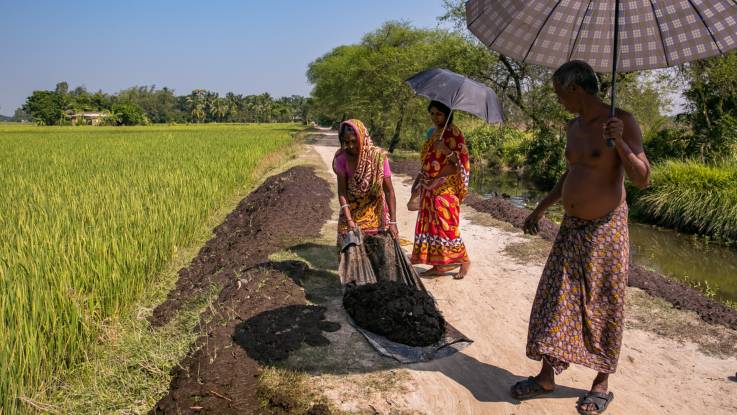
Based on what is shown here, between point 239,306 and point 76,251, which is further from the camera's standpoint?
point 76,251

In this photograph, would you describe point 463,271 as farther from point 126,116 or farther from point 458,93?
point 126,116

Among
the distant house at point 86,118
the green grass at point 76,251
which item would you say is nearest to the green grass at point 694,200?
the green grass at point 76,251

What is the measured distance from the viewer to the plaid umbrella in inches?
90.1

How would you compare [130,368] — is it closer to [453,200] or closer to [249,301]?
[249,301]

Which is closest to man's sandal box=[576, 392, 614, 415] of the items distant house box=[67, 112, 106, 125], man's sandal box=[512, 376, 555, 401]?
man's sandal box=[512, 376, 555, 401]

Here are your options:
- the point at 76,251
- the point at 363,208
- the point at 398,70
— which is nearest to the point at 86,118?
the point at 398,70

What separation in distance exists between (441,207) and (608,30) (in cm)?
238

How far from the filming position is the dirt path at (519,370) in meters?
2.86

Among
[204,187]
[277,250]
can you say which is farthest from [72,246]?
[204,187]

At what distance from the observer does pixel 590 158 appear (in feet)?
8.54

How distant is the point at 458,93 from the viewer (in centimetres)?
431

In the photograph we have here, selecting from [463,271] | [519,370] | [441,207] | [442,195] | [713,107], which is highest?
[713,107]

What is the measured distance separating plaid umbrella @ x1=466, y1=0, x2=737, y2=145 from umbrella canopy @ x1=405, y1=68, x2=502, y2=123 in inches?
46.0

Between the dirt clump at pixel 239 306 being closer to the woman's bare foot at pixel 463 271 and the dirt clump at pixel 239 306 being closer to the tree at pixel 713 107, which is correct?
the woman's bare foot at pixel 463 271
